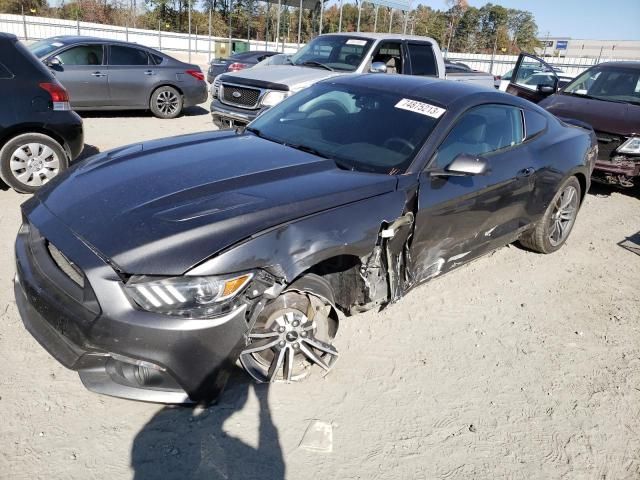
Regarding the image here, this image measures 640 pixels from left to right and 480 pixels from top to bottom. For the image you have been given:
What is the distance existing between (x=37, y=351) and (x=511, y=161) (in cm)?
354

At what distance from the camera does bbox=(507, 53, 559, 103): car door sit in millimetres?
8562

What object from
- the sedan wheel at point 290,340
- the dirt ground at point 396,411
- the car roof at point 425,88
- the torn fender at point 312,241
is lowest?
the dirt ground at point 396,411

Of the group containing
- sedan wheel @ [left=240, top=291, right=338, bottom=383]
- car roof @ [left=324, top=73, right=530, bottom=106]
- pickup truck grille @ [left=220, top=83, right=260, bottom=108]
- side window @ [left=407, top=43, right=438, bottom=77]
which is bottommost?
sedan wheel @ [left=240, top=291, right=338, bottom=383]

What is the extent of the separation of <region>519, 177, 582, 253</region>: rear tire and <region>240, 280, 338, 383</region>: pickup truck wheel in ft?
9.05

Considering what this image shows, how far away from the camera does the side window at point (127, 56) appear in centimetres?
965

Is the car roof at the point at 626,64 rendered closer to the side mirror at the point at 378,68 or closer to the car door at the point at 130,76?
the side mirror at the point at 378,68

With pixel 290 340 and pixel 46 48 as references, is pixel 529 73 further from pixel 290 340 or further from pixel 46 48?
pixel 46 48

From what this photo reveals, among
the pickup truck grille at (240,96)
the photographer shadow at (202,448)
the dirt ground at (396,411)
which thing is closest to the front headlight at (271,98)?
the pickup truck grille at (240,96)

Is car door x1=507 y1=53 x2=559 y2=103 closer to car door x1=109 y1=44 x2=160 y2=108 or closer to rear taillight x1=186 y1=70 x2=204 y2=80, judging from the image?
rear taillight x1=186 y1=70 x2=204 y2=80

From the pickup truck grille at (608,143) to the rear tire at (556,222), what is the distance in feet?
7.63

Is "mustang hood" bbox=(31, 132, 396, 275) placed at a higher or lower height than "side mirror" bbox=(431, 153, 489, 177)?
lower

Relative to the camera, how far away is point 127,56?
9.88m

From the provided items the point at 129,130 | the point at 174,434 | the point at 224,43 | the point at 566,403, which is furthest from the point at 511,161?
the point at 224,43

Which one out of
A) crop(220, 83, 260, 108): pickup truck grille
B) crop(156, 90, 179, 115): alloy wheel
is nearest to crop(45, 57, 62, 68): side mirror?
crop(156, 90, 179, 115): alloy wheel
